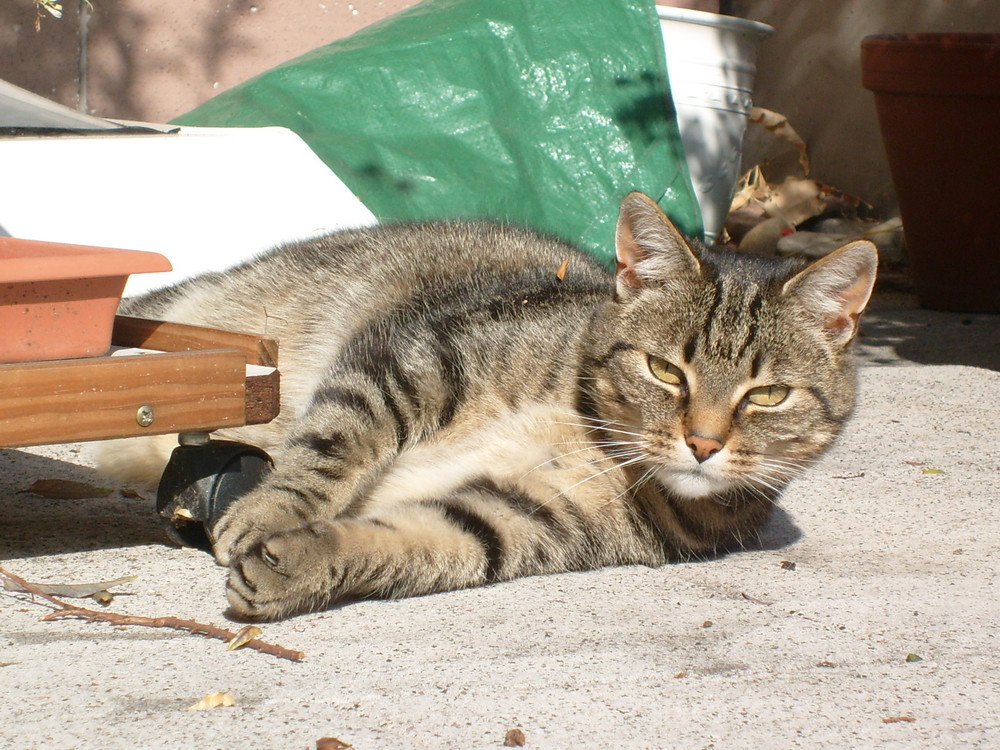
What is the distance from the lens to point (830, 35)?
6633 millimetres

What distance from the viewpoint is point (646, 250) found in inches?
94.7

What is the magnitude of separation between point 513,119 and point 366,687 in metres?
3.42

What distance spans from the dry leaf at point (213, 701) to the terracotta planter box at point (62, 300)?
2.38ft

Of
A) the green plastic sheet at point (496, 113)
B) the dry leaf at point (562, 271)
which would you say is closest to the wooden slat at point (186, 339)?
the dry leaf at point (562, 271)

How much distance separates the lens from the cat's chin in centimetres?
224

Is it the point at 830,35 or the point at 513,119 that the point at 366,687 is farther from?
the point at 830,35

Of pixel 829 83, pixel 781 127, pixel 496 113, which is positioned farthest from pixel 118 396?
pixel 829 83

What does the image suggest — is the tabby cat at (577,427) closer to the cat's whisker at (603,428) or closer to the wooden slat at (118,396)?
the cat's whisker at (603,428)

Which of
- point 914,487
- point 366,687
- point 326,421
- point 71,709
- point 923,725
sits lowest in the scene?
point 914,487

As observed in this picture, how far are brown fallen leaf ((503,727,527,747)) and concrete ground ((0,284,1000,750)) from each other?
15 millimetres

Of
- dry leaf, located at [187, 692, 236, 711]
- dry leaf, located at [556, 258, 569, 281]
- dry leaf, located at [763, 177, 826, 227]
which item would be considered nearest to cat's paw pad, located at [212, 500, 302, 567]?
dry leaf, located at [187, 692, 236, 711]

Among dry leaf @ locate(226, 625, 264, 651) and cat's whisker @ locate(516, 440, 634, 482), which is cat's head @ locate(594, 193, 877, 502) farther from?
dry leaf @ locate(226, 625, 264, 651)

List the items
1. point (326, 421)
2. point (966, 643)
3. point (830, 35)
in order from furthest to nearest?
1. point (830, 35)
2. point (326, 421)
3. point (966, 643)

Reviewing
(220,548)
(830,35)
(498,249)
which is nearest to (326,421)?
(220,548)
